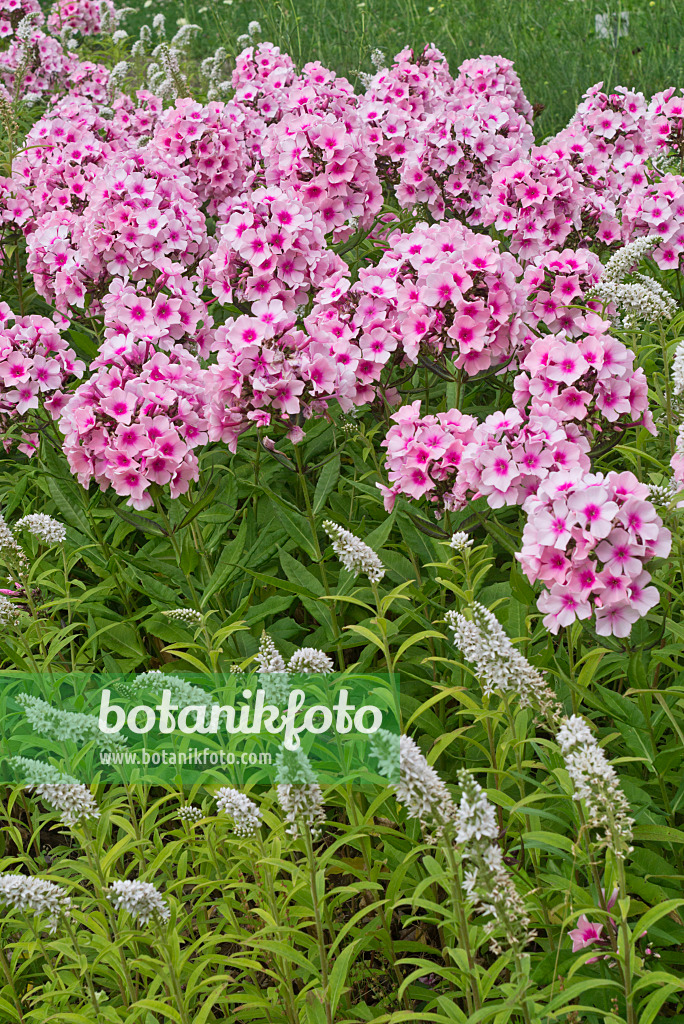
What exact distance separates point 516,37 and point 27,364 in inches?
315

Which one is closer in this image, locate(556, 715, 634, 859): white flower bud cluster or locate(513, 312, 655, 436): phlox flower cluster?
locate(556, 715, 634, 859): white flower bud cluster

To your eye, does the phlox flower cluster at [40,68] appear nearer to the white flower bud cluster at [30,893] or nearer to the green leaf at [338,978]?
the white flower bud cluster at [30,893]

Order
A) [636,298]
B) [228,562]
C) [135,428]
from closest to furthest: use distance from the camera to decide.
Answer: [135,428]
[636,298]
[228,562]

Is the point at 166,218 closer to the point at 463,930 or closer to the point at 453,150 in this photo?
the point at 453,150

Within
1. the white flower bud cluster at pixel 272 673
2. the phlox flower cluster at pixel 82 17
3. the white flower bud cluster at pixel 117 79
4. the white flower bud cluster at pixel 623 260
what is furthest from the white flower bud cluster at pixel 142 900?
the phlox flower cluster at pixel 82 17

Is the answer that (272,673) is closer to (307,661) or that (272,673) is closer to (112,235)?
(307,661)

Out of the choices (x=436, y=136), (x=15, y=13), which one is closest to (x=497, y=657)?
(x=436, y=136)

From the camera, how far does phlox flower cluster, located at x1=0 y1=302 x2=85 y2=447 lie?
3686 mm

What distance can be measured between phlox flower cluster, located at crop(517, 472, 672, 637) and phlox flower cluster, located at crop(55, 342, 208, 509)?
134 cm

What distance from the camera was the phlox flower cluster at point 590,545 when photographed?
2.18 metres

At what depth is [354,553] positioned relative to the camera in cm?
222

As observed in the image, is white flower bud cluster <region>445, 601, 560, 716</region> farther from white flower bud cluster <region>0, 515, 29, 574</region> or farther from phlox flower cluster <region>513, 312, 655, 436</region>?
white flower bud cluster <region>0, 515, 29, 574</region>

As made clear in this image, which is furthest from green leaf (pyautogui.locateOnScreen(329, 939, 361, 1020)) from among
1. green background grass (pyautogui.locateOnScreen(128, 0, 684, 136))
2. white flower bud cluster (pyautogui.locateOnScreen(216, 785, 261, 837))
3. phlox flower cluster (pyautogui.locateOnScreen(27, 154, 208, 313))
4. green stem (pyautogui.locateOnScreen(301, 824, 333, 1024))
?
green background grass (pyautogui.locateOnScreen(128, 0, 684, 136))

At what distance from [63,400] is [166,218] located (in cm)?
102
